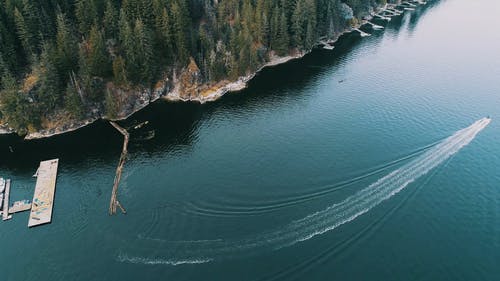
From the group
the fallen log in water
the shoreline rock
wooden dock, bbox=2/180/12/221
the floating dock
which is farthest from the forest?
the floating dock

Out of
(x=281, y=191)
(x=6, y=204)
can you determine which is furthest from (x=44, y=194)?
(x=281, y=191)

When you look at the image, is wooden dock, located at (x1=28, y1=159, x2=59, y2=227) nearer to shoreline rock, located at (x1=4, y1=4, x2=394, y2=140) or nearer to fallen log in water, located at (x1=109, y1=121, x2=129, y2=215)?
fallen log in water, located at (x1=109, y1=121, x2=129, y2=215)

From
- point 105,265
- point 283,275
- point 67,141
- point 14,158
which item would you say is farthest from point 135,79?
point 283,275

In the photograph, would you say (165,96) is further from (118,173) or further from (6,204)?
(6,204)

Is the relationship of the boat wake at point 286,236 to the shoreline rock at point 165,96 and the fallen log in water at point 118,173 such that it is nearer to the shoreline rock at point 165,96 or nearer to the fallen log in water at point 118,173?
the fallen log in water at point 118,173

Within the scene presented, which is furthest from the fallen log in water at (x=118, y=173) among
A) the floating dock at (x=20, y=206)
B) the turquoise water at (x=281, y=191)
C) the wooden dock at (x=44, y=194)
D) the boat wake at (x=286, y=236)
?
the floating dock at (x=20, y=206)

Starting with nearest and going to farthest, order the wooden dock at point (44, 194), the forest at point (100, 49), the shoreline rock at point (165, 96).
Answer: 1. the wooden dock at point (44, 194)
2. the forest at point (100, 49)
3. the shoreline rock at point (165, 96)
